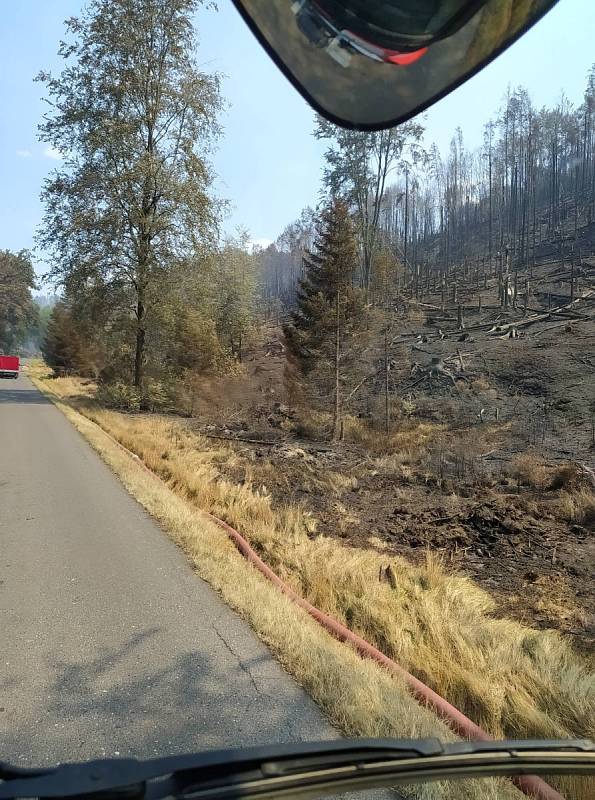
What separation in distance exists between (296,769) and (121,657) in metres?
2.74

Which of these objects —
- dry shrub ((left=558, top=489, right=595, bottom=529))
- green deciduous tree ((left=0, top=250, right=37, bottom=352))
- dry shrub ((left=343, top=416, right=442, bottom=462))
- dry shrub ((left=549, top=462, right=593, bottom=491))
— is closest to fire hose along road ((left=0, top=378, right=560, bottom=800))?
dry shrub ((left=558, top=489, right=595, bottom=529))

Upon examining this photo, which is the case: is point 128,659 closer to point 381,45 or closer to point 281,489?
point 381,45

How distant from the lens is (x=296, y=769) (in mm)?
1761

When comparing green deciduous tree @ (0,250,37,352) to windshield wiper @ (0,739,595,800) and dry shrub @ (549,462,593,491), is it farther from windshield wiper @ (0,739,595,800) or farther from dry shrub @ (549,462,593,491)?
windshield wiper @ (0,739,595,800)

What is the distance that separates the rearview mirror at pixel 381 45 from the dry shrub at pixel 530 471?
12926 millimetres

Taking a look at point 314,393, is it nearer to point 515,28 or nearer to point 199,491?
point 199,491

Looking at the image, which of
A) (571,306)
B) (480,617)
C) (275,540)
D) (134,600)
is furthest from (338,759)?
(571,306)

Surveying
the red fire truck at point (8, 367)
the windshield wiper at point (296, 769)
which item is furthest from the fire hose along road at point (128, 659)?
the red fire truck at point (8, 367)

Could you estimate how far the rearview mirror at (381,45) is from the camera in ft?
5.00

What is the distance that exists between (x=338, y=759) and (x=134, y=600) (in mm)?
3806

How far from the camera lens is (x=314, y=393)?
23.3 metres

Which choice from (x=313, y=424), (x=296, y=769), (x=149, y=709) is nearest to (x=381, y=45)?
(x=296, y=769)

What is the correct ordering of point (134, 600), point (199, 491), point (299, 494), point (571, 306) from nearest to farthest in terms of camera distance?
point (134, 600)
point (199, 491)
point (299, 494)
point (571, 306)

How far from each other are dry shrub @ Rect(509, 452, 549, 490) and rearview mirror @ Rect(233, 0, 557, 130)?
1293 cm
